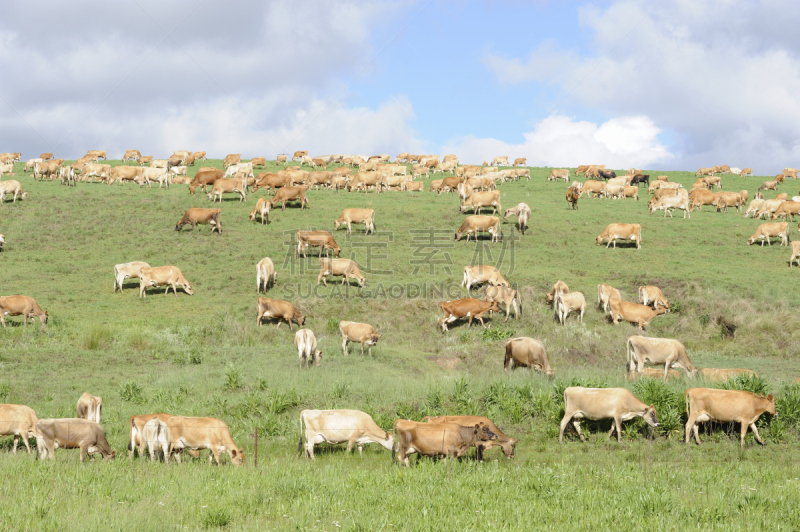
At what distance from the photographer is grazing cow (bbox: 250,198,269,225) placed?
3884 centimetres

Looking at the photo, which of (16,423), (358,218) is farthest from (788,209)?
(16,423)

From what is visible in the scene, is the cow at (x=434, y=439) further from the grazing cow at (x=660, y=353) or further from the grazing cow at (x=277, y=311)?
the grazing cow at (x=277, y=311)

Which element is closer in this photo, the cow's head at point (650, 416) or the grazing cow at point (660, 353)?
the cow's head at point (650, 416)

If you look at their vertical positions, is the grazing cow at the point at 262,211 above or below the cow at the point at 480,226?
above

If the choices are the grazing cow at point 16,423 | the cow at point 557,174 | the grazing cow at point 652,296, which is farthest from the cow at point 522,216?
the grazing cow at point 16,423

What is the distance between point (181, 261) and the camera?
110 ft

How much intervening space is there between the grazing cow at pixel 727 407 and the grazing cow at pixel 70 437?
12.2 metres

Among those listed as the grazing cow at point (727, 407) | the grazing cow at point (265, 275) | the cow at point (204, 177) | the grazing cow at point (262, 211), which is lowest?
the grazing cow at point (727, 407)

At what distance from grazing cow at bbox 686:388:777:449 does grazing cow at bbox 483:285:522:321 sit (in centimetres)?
1310

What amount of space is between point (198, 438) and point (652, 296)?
21.2 meters

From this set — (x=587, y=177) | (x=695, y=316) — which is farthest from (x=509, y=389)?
(x=587, y=177)

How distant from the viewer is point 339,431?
13.1 m

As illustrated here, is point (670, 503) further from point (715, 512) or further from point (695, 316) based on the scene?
point (695, 316)

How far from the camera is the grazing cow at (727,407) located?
13.7 meters
